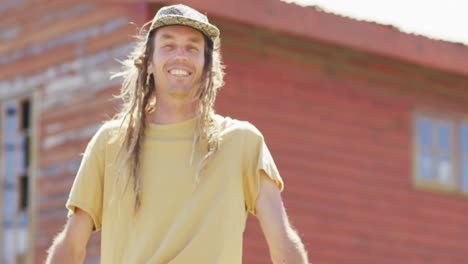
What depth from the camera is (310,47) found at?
1413 centimetres

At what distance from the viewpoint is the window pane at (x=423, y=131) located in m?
15.1

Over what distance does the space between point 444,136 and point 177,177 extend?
1121 centimetres

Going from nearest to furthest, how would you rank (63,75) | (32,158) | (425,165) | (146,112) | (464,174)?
1. (146,112)
2. (63,75)
3. (32,158)
4. (425,165)
5. (464,174)

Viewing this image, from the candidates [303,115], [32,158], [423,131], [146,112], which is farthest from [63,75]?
[146,112]

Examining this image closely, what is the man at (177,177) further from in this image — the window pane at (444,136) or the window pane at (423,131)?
the window pane at (444,136)

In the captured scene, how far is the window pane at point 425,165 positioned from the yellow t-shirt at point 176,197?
10783 mm

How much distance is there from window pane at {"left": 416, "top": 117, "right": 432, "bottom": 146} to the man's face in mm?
10838

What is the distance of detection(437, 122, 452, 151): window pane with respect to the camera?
1527 cm

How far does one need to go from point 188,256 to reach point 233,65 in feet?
30.5

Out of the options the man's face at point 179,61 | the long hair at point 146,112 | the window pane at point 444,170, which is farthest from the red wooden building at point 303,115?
the man's face at point 179,61

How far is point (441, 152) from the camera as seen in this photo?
50.1 ft

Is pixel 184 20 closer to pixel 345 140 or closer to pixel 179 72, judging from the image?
pixel 179 72

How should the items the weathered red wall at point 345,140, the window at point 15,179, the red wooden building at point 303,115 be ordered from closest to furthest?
the red wooden building at point 303,115
the weathered red wall at point 345,140
the window at point 15,179

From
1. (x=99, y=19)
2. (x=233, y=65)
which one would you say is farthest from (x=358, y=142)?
(x=99, y=19)
